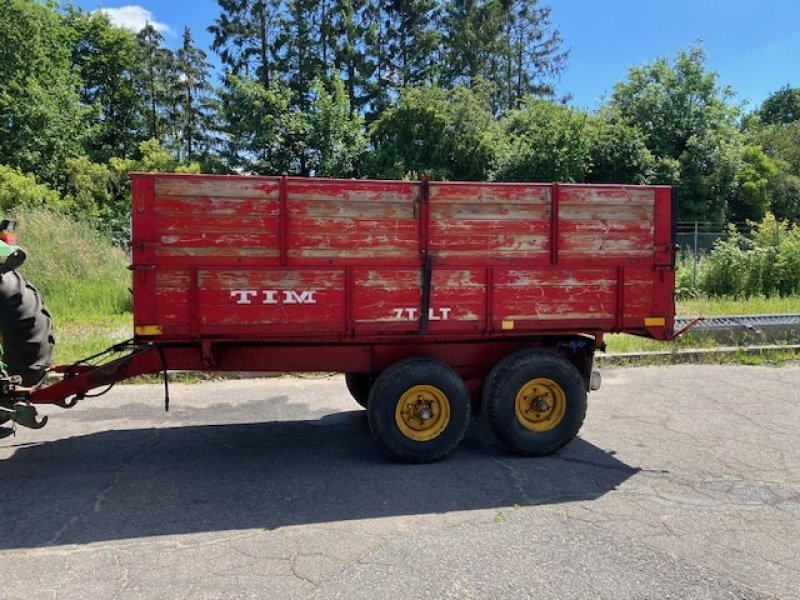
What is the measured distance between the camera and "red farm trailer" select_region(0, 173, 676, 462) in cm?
510

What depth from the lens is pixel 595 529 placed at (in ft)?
14.2

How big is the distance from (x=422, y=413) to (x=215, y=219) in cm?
230

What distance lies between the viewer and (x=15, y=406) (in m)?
5.11

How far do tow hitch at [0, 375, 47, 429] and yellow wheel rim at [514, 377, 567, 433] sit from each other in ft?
13.0

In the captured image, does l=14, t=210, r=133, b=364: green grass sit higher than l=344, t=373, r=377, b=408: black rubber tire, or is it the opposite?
l=14, t=210, r=133, b=364: green grass

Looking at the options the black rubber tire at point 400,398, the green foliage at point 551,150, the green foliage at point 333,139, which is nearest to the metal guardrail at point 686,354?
the black rubber tire at point 400,398

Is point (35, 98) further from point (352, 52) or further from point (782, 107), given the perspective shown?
point (782, 107)

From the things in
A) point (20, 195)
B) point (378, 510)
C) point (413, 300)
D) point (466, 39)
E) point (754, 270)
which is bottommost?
point (378, 510)

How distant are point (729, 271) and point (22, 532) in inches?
612

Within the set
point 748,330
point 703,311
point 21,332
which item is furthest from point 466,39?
point 21,332

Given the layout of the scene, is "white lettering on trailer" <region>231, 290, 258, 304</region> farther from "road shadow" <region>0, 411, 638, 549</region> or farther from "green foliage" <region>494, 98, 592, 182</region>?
"green foliage" <region>494, 98, 592, 182</region>

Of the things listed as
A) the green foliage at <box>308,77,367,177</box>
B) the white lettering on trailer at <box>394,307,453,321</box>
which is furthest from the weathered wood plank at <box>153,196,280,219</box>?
the green foliage at <box>308,77,367,177</box>

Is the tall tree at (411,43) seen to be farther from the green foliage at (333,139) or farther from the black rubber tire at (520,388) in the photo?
the black rubber tire at (520,388)

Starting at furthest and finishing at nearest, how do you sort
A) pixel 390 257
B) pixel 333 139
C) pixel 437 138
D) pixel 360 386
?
pixel 333 139, pixel 437 138, pixel 360 386, pixel 390 257
